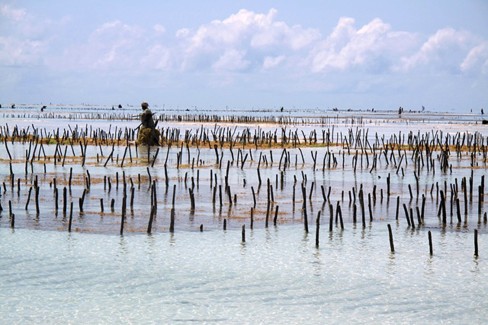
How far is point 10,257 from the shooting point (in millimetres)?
12180

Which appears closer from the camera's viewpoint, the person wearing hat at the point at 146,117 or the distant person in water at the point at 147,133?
the person wearing hat at the point at 146,117

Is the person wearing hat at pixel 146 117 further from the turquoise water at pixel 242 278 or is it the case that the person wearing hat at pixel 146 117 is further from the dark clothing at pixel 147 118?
the turquoise water at pixel 242 278

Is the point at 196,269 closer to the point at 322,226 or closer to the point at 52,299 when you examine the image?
the point at 52,299

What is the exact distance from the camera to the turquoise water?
9648 mm

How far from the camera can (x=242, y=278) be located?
1128 cm

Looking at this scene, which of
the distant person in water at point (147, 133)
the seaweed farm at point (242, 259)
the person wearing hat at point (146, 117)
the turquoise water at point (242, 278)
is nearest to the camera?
the turquoise water at point (242, 278)

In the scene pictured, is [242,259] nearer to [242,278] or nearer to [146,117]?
[242,278]

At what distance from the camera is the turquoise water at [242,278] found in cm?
965

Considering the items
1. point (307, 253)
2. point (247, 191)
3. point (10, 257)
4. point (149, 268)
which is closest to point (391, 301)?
point (307, 253)

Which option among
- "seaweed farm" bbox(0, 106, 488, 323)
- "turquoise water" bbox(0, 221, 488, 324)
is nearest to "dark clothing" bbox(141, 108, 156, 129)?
"seaweed farm" bbox(0, 106, 488, 323)

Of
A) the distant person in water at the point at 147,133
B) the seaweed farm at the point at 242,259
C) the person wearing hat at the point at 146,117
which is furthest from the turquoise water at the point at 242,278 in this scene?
the distant person in water at the point at 147,133

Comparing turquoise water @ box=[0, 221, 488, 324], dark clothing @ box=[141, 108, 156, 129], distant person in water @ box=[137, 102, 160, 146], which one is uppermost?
dark clothing @ box=[141, 108, 156, 129]

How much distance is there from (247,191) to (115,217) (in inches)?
216

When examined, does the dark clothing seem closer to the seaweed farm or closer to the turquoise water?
the seaweed farm
